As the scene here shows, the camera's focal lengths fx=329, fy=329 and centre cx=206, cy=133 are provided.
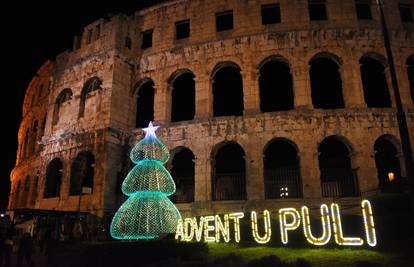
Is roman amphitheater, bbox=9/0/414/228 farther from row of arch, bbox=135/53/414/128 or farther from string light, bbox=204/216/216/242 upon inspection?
string light, bbox=204/216/216/242

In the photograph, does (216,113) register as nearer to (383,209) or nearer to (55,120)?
(55,120)

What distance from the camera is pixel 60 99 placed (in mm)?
22953

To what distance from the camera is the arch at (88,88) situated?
2097cm

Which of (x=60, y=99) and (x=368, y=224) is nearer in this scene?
(x=368, y=224)

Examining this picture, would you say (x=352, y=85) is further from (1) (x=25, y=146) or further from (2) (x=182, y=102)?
(1) (x=25, y=146)

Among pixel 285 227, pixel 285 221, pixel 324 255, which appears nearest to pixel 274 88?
pixel 285 221

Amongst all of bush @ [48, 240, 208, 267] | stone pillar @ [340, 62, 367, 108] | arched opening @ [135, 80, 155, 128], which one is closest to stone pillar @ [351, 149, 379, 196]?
stone pillar @ [340, 62, 367, 108]

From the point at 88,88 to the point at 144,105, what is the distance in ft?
12.9

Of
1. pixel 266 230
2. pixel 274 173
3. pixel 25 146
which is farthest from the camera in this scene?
pixel 25 146

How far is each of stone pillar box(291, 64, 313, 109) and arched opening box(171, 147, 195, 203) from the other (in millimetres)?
6729

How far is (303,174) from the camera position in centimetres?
1666

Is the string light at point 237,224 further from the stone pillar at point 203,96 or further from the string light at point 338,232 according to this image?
Answer: the stone pillar at point 203,96

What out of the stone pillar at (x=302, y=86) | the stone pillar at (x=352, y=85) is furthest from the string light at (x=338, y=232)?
the stone pillar at (x=352, y=85)

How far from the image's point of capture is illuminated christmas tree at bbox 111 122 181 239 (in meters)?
11.5
